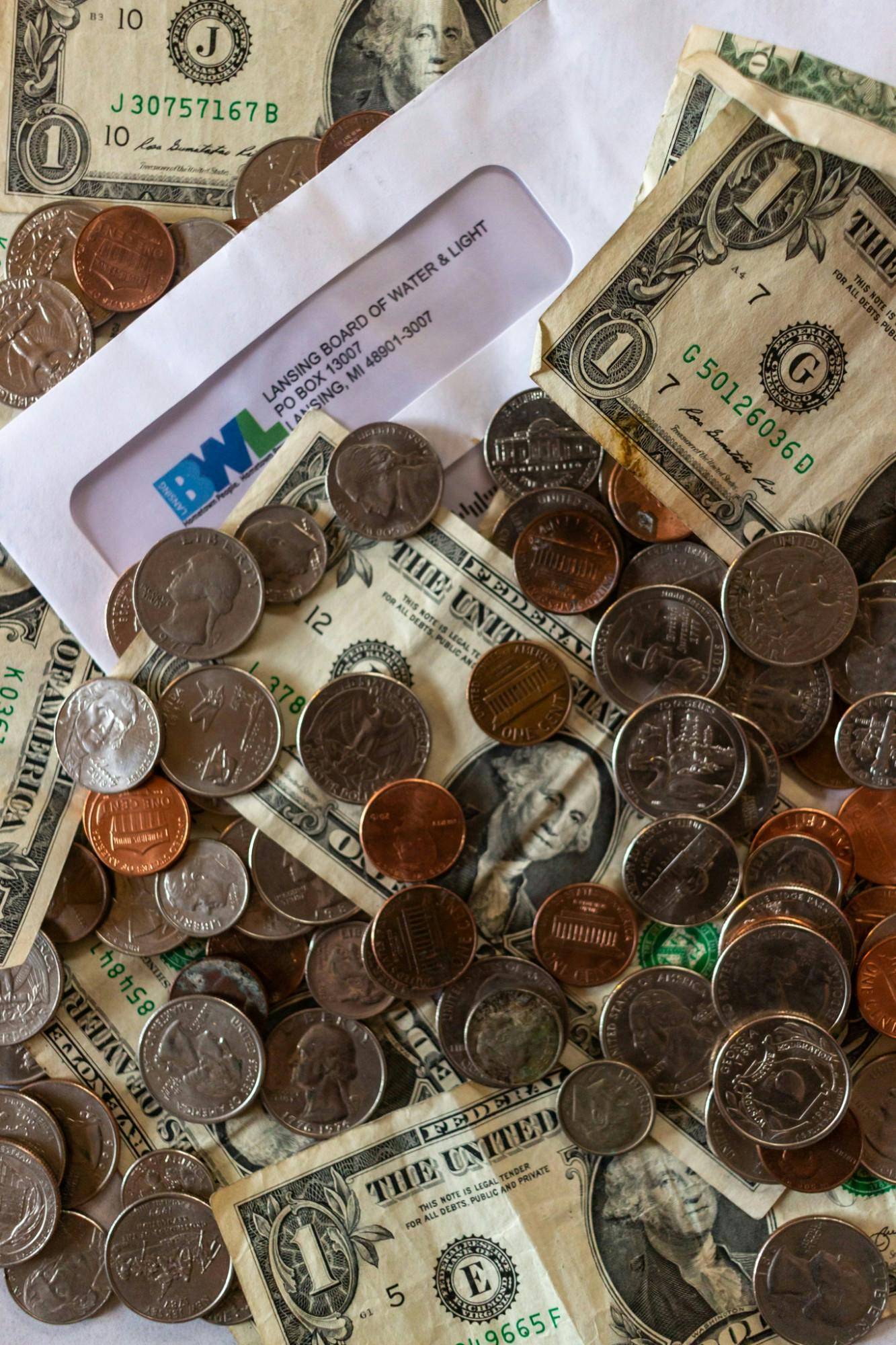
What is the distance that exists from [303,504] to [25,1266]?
2.21ft

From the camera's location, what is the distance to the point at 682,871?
2.44 feet

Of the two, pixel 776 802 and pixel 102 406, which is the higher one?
pixel 102 406

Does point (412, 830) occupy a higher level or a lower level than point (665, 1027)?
higher

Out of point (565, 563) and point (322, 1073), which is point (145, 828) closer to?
point (322, 1073)

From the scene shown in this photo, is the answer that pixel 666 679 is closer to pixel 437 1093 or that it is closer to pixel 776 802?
pixel 776 802

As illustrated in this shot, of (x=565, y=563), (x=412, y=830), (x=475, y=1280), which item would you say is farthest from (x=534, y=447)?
(x=475, y=1280)

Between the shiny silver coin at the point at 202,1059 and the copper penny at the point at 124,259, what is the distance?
579 millimetres

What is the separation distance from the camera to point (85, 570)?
799 mm

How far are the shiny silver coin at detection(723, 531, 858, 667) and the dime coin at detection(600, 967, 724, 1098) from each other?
0.85 feet

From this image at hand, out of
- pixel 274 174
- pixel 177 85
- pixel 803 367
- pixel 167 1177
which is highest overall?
pixel 177 85

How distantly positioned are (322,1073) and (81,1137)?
22cm

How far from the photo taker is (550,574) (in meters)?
0.76

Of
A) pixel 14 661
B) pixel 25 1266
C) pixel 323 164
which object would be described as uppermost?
pixel 323 164

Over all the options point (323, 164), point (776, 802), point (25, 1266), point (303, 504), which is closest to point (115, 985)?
point (25, 1266)
